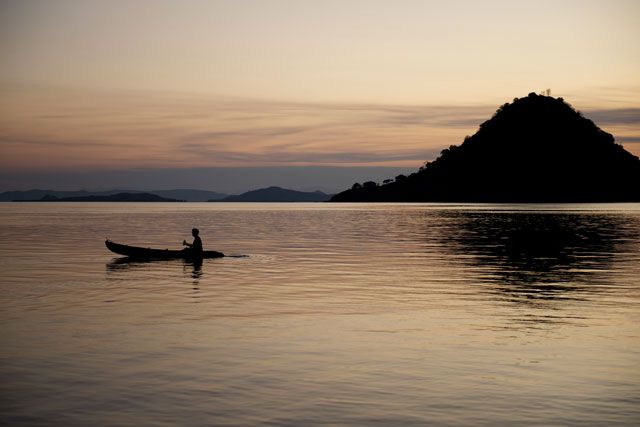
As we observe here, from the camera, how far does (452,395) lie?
17094mm

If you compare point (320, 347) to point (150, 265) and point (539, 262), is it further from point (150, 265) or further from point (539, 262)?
point (539, 262)

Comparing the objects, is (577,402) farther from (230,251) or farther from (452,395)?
(230,251)

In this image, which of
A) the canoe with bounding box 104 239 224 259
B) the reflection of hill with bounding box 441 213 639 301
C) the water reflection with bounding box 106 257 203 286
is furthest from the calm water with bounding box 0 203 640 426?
the canoe with bounding box 104 239 224 259

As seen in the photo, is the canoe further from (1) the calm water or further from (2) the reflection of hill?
(2) the reflection of hill

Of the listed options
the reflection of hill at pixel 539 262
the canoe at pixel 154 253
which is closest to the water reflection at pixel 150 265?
the canoe at pixel 154 253

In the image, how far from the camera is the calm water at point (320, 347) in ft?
52.6

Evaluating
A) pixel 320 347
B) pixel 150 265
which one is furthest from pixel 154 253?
pixel 320 347

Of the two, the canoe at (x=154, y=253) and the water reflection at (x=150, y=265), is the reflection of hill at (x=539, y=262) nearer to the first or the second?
the water reflection at (x=150, y=265)

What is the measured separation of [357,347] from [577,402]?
752 cm

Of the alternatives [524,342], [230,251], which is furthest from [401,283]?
[230,251]

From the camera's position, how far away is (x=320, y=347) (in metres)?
22.5

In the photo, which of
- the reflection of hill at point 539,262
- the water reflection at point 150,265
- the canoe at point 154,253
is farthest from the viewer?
the canoe at point 154,253

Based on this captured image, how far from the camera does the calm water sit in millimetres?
16031

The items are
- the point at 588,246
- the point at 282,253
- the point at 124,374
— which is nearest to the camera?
the point at 124,374
